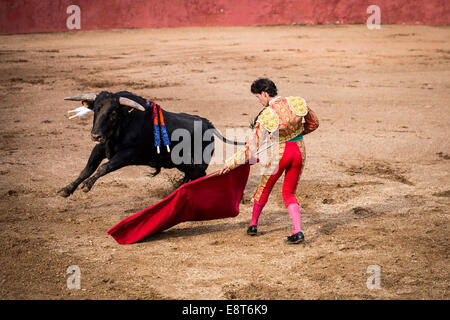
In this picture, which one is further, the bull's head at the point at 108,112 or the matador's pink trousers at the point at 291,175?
the bull's head at the point at 108,112

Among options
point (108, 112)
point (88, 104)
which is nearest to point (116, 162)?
point (108, 112)

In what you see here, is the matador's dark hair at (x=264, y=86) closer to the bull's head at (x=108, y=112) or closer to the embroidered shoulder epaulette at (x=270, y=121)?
the embroidered shoulder epaulette at (x=270, y=121)

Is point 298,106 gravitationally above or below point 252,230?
above

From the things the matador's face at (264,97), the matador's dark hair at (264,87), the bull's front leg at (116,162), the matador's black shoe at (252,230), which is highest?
the matador's dark hair at (264,87)

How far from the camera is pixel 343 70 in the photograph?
39.0ft

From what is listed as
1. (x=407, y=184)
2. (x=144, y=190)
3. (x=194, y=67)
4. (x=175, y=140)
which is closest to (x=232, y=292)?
(x=175, y=140)

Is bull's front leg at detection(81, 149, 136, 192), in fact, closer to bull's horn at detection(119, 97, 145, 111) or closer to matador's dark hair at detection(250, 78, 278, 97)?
bull's horn at detection(119, 97, 145, 111)

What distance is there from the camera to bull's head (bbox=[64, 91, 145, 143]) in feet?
15.5

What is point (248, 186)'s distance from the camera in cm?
607

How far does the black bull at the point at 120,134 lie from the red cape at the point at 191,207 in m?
0.51

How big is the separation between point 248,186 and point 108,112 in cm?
187

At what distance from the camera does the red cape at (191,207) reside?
451 centimetres

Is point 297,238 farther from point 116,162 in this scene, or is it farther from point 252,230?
point 116,162

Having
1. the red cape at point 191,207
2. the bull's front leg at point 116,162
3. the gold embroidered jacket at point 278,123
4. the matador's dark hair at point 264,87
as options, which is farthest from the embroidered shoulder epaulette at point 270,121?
the bull's front leg at point 116,162
